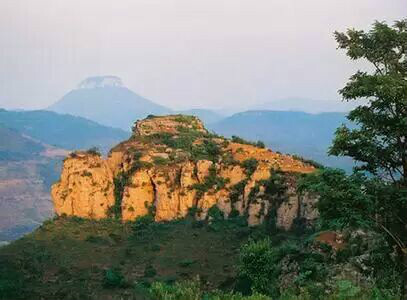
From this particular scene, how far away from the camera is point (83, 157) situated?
71688 mm

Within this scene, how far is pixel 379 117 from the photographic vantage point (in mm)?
19438

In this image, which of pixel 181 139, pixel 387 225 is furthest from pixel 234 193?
pixel 387 225

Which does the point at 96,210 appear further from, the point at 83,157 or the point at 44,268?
the point at 44,268

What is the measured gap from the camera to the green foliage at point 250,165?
63.9 meters

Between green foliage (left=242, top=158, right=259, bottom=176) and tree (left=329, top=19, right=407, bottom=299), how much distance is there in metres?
43.4

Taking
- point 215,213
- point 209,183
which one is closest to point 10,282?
point 215,213

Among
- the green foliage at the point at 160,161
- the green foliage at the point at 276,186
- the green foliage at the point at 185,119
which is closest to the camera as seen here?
the green foliage at the point at 276,186

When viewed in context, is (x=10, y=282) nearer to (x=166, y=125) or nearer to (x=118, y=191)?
(x=118, y=191)

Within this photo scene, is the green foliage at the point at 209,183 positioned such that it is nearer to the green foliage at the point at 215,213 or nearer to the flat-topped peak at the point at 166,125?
the green foliage at the point at 215,213

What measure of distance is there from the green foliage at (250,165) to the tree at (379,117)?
43442mm

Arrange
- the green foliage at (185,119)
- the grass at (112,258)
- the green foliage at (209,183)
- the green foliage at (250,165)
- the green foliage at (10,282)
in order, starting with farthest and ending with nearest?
the green foliage at (185,119) < the green foliage at (209,183) < the green foliage at (250,165) < the grass at (112,258) < the green foliage at (10,282)

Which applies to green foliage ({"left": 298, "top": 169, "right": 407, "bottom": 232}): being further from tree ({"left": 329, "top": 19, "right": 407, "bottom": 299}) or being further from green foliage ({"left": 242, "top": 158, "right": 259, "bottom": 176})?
green foliage ({"left": 242, "top": 158, "right": 259, "bottom": 176})

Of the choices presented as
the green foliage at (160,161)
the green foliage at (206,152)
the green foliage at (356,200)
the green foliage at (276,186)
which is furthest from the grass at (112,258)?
the green foliage at (356,200)

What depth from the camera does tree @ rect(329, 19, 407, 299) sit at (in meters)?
19.0
